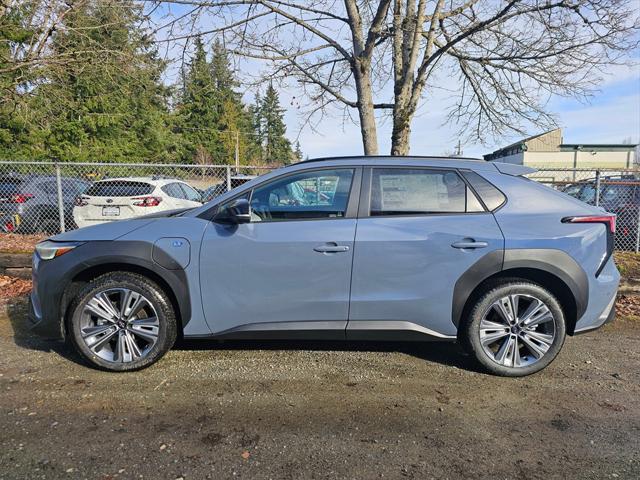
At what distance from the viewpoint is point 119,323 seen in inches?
127

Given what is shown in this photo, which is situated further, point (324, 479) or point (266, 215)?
point (266, 215)

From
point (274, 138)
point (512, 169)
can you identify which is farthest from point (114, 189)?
point (274, 138)

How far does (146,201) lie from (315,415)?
618cm

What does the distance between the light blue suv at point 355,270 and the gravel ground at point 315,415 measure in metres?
0.33

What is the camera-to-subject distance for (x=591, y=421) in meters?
2.67

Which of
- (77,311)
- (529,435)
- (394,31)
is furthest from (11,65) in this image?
(529,435)

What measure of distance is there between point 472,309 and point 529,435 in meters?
0.97

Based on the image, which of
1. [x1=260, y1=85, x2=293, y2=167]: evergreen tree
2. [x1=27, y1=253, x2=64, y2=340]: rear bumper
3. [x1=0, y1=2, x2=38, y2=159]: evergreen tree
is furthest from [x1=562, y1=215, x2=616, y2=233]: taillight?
[x1=260, y1=85, x2=293, y2=167]: evergreen tree

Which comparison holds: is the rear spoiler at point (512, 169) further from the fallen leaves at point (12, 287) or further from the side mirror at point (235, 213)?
the fallen leaves at point (12, 287)

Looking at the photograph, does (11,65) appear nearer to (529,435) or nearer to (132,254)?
(132,254)

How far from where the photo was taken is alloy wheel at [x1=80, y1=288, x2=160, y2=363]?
126 inches

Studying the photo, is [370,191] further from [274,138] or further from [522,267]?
[274,138]

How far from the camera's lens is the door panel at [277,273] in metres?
3.11

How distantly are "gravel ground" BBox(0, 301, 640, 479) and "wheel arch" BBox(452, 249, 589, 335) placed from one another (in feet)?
2.03
